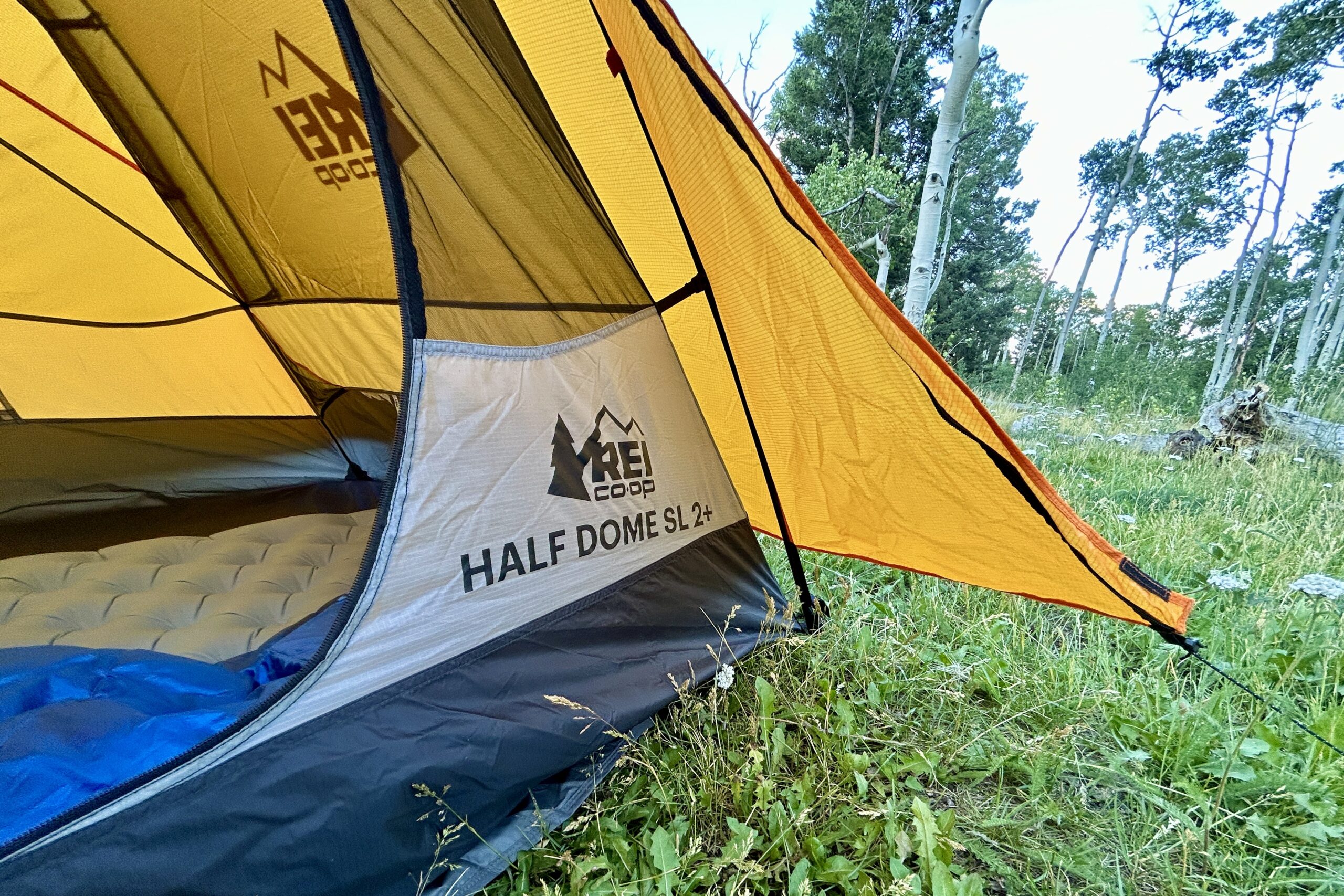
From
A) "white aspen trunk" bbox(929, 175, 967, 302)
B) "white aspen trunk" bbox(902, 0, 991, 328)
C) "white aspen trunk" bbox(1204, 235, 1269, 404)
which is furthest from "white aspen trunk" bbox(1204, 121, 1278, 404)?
"white aspen trunk" bbox(902, 0, 991, 328)

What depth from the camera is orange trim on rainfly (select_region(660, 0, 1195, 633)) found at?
95 cm

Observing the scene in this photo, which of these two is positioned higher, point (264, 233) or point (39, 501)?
point (264, 233)

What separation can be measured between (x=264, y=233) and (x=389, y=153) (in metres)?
1.31

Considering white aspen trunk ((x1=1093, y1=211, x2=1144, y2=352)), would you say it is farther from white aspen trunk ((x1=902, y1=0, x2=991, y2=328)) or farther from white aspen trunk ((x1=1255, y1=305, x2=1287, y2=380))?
white aspen trunk ((x1=902, y1=0, x2=991, y2=328))

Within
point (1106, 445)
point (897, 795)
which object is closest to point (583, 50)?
point (897, 795)

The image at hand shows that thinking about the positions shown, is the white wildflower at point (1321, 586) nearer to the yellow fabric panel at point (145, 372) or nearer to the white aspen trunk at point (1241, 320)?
the yellow fabric panel at point (145, 372)

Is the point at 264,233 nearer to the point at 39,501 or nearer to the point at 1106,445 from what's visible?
the point at 39,501

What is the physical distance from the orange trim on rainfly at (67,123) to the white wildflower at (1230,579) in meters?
3.53

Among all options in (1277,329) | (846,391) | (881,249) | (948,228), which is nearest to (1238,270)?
(1277,329)

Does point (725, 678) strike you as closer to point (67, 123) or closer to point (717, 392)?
point (717, 392)

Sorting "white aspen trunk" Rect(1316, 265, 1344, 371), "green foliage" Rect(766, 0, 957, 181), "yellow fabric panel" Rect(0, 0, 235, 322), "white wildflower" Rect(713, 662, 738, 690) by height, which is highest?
"green foliage" Rect(766, 0, 957, 181)

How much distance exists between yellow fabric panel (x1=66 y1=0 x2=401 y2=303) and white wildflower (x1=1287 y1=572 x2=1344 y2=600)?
2.67 meters

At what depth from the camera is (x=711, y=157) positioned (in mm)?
1024

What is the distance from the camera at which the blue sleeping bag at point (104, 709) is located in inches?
32.7
